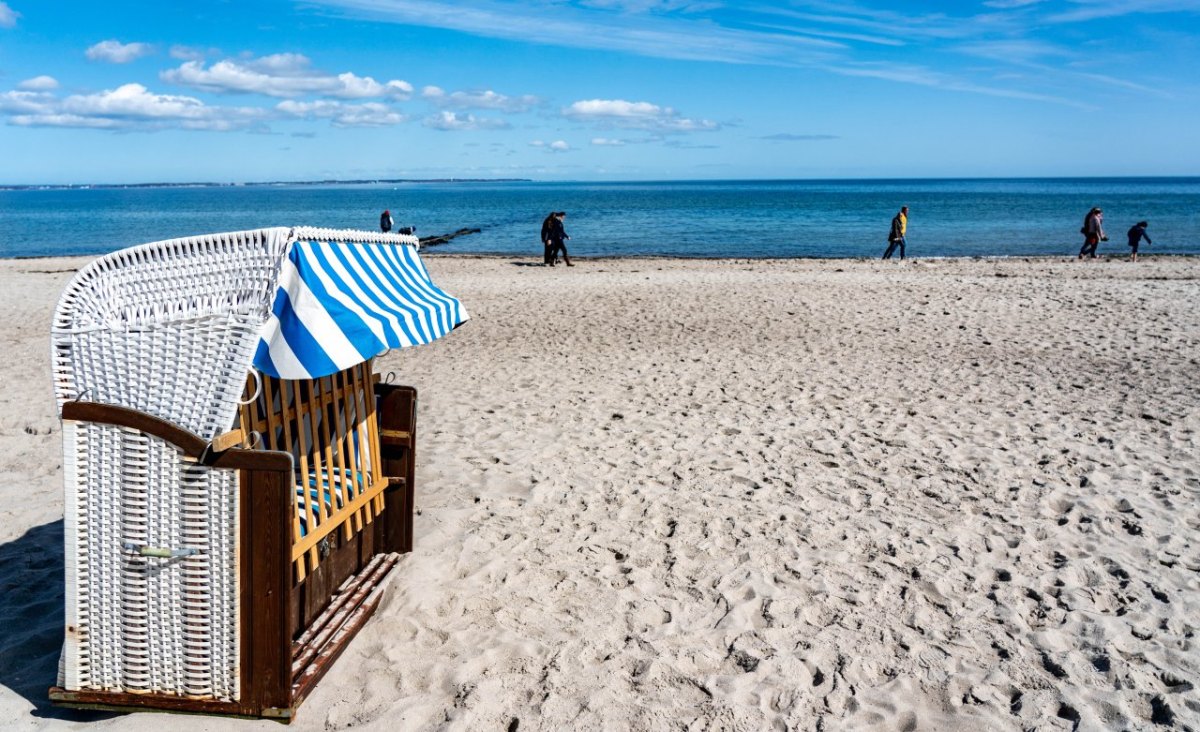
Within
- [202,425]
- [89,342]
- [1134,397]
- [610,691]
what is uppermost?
[89,342]

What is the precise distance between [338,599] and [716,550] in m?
2.18

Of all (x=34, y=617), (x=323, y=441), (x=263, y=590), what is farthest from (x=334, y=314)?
(x=34, y=617)

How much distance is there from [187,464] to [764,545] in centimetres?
333

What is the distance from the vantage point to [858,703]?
3738 millimetres

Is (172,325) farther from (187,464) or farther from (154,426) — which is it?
(187,464)

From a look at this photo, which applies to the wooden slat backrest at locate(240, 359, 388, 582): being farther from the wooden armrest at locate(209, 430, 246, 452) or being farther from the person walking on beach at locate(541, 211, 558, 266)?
the person walking on beach at locate(541, 211, 558, 266)

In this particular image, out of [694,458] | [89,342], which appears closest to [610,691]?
[89,342]

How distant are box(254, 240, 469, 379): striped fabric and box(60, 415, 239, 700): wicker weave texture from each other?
0.51 m

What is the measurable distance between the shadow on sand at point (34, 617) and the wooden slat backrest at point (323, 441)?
1099mm

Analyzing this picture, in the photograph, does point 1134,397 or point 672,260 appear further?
point 672,260

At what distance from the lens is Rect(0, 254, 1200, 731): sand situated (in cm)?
379

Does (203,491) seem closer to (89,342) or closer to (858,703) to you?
(89,342)

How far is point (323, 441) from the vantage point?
184 inches

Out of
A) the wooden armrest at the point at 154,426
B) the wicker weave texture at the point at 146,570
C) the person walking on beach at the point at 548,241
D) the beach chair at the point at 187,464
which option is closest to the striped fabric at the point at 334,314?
the beach chair at the point at 187,464
